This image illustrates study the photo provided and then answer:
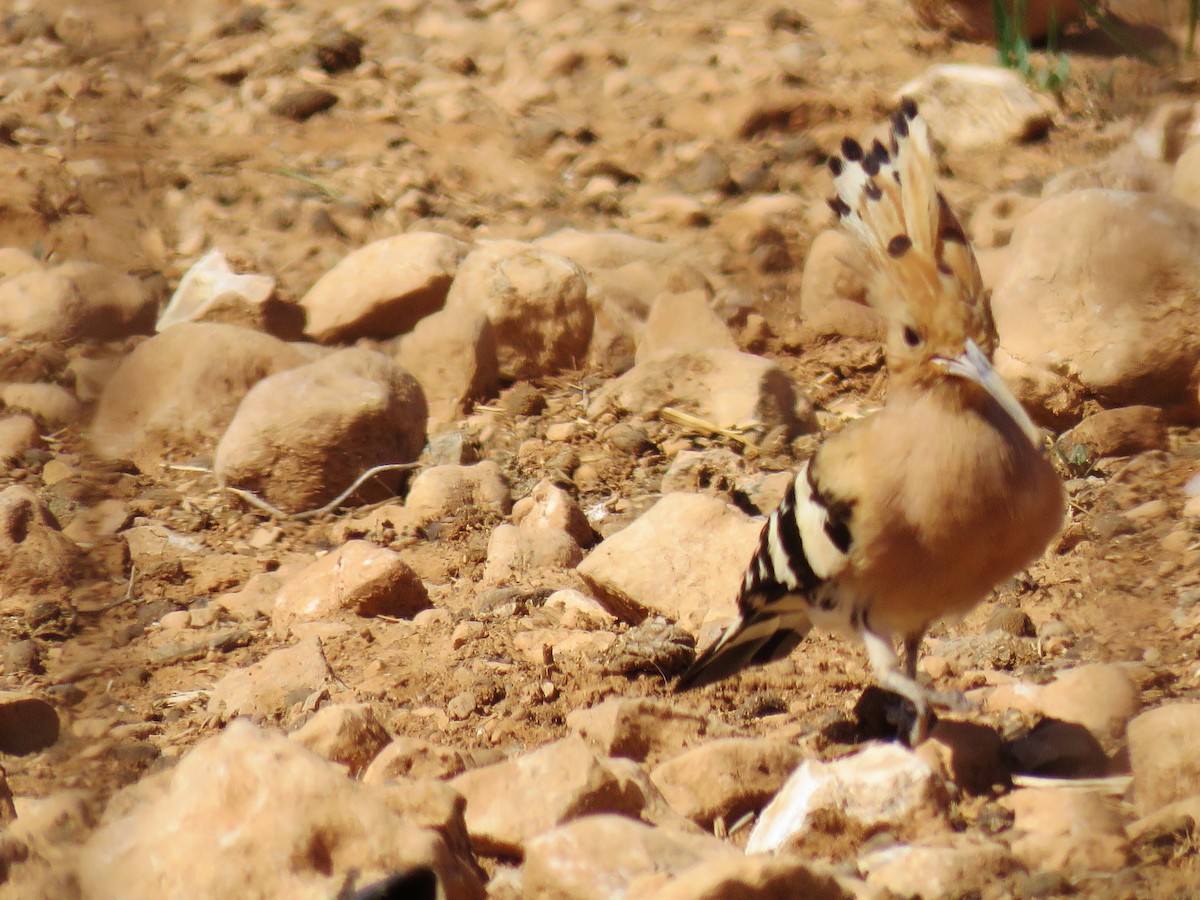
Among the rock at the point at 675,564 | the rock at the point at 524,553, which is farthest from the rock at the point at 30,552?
the rock at the point at 675,564

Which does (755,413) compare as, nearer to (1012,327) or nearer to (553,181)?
(1012,327)

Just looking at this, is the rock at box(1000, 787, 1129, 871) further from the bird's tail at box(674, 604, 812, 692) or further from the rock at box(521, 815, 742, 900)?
the bird's tail at box(674, 604, 812, 692)

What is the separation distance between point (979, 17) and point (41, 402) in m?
5.00

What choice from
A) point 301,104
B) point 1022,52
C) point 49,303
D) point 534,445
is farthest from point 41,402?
point 1022,52

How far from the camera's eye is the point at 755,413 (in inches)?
194

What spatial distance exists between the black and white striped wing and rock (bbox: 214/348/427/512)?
1699mm

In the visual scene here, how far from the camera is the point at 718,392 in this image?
5.03 metres

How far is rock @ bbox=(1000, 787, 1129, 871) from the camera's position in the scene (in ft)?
7.52

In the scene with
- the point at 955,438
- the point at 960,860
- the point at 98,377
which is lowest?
the point at 960,860

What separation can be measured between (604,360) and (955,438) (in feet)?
9.21

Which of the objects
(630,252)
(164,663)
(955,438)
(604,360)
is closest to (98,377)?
(955,438)

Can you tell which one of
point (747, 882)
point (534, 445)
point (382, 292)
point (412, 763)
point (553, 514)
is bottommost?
point (534, 445)

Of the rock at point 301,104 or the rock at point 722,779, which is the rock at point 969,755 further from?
→ the rock at point 301,104

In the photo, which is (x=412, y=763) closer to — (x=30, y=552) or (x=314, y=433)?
(x=30, y=552)
